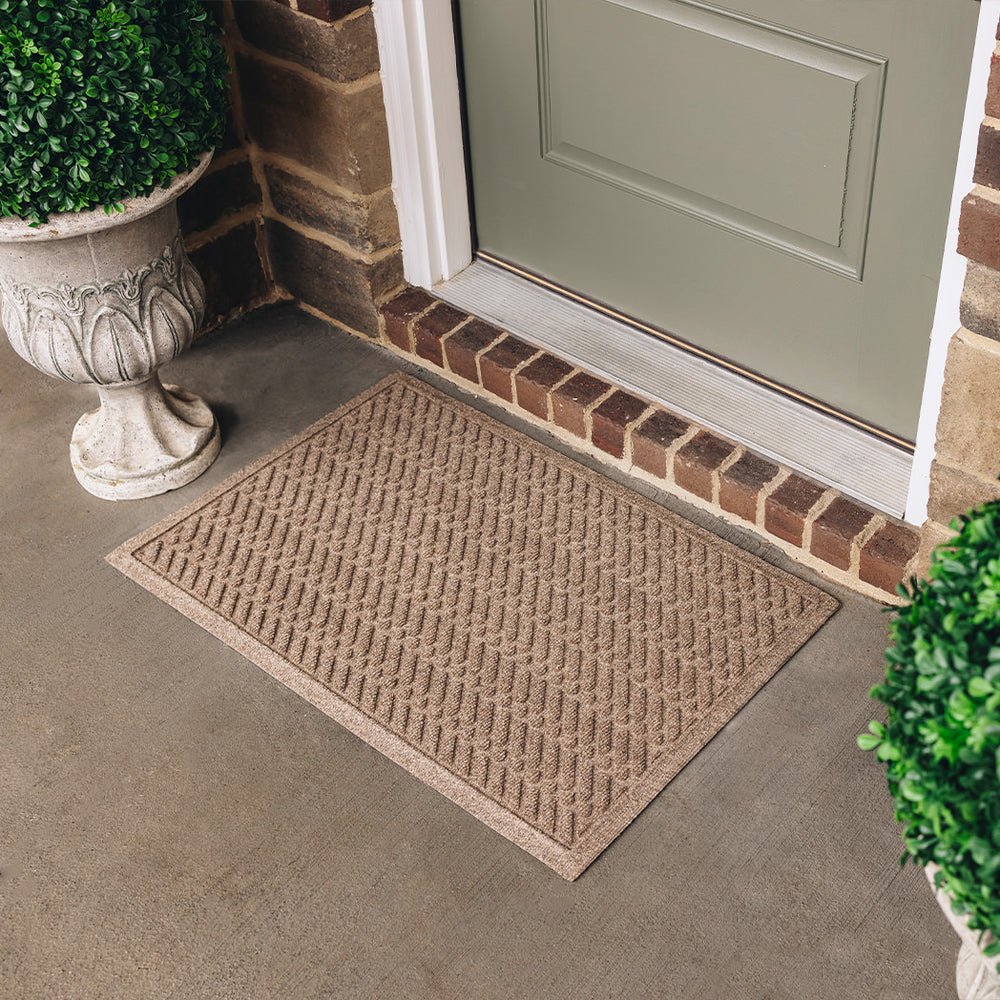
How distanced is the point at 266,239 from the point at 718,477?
128 centimetres

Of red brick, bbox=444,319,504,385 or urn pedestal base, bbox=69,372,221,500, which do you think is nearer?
urn pedestal base, bbox=69,372,221,500

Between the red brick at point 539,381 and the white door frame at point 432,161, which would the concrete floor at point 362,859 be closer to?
the white door frame at point 432,161

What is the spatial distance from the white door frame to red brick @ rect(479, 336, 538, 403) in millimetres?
281

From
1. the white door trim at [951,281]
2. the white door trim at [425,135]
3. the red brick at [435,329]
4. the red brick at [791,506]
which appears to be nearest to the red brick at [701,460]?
the red brick at [791,506]

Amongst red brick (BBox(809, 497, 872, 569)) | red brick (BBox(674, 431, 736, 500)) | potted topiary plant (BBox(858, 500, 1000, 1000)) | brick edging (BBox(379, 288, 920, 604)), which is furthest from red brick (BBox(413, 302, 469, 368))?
potted topiary plant (BBox(858, 500, 1000, 1000))

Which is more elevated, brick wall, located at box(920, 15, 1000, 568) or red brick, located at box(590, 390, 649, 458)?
brick wall, located at box(920, 15, 1000, 568)

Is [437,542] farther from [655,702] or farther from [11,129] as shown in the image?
[11,129]

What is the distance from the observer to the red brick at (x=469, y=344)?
263cm

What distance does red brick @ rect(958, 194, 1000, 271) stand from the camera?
167 centimetres

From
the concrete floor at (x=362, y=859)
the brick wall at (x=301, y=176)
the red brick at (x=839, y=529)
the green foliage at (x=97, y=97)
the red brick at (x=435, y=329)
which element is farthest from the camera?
the red brick at (x=435, y=329)

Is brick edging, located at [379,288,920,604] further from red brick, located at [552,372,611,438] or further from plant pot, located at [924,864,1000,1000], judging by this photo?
plant pot, located at [924,864,1000,1000]

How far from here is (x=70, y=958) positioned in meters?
1.78

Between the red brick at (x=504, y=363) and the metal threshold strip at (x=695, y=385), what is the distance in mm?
38

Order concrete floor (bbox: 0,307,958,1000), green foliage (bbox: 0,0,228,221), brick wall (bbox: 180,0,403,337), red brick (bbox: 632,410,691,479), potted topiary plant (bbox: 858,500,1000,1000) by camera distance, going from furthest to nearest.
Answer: brick wall (bbox: 180,0,403,337) < red brick (bbox: 632,410,691,479) < green foliage (bbox: 0,0,228,221) < concrete floor (bbox: 0,307,958,1000) < potted topiary plant (bbox: 858,500,1000,1000)
